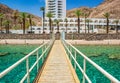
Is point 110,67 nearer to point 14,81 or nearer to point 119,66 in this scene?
point 119,66

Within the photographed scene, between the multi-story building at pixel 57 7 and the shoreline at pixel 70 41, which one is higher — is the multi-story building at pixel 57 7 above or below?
above

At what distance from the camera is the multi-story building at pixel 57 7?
636 ft

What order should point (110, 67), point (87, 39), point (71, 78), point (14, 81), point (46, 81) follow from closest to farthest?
point (46, 81) → point (71, 78) → point (14, 81) → point (110, 67) → point (87, 39)

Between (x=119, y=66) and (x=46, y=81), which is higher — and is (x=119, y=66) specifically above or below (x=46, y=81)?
below

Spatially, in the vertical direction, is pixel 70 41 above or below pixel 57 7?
below

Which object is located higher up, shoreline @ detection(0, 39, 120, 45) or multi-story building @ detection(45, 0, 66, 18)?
multi-story building @ detection(45, 0, 66, 18)

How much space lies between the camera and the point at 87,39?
69.6 metres

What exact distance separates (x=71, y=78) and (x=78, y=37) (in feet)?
193

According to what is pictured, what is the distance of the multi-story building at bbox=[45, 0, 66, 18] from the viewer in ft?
636

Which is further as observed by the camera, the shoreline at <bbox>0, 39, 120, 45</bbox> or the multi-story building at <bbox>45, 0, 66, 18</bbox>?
the multi-story building at <bbox>45, 0, 66, 18</bbox>

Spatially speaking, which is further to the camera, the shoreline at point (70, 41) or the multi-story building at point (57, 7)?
the multi-story building at point (57, 7)

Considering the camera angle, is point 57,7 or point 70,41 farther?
point 57,7

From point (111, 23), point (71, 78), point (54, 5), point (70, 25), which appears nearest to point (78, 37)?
point (71, 78)

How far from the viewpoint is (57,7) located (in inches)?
7726
